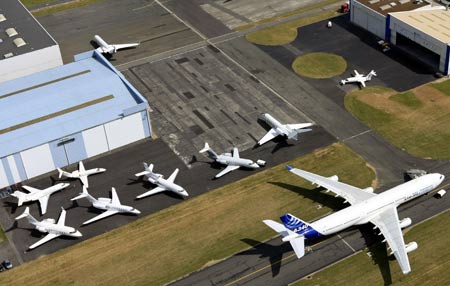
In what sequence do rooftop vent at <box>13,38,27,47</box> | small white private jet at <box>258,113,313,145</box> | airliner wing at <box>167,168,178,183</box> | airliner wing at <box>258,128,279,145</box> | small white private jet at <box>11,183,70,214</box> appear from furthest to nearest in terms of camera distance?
1. rooftop vent at <box>13,38,27,47</box>
2. airliner wing at <box>258,128,279,145</box>
3. small white private jet at <box>258,113,313,145</box>
4. airliner wing at <box>167,168,178,183</box>
5. small white private jet at <box>11,183,70,214</box>

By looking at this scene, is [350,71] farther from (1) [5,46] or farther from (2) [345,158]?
(1) [5,46]

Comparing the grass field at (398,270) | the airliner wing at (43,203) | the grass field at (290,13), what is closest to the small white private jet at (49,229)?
the airliner wing at (43,203)

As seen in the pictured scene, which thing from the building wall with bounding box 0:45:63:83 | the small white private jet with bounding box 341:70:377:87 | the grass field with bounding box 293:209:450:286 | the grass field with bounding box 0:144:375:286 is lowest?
the grass field with bounding box 293:209:450:286

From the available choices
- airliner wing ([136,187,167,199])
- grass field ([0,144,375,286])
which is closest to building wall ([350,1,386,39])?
grass field ([0,144,375,286])

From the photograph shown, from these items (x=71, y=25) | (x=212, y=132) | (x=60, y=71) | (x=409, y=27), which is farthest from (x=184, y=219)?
(x=71, y=25)

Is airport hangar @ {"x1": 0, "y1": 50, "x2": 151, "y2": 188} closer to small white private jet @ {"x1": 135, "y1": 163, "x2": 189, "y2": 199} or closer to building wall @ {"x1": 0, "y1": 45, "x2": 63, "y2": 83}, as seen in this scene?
building wall @ {"x1": 0, "y1": 45, "x2": 63, "y2": 83}

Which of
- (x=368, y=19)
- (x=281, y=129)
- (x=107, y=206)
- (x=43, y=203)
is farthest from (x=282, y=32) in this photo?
(x=43, y=203)

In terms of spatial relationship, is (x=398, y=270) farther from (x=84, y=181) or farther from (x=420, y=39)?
(x=420, y=39)
